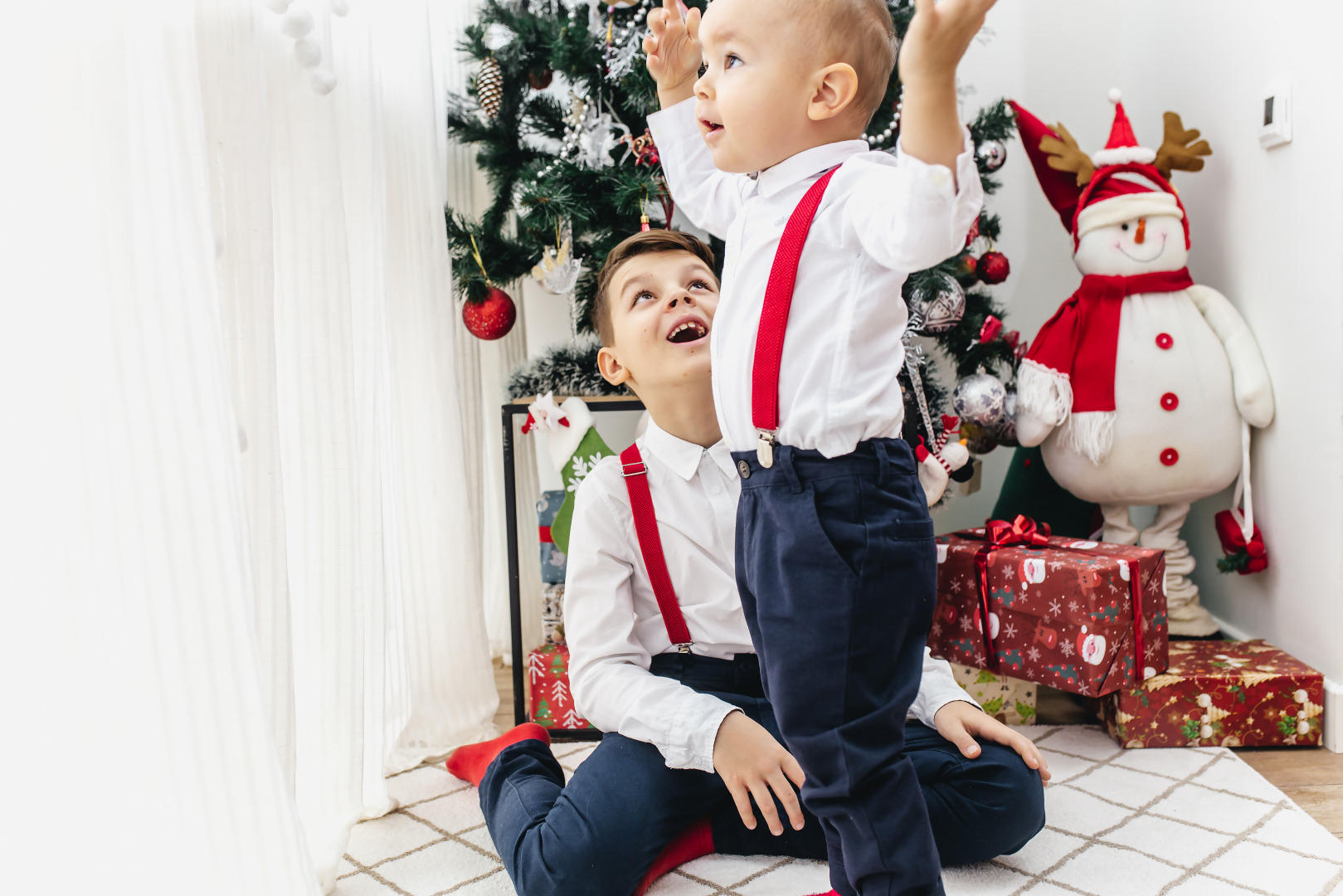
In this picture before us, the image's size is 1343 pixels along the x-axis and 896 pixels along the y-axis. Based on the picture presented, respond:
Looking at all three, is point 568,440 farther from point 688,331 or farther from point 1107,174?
point 1107,174

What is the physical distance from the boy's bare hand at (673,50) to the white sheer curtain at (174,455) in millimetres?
377

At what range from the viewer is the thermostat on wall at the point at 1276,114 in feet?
4.42

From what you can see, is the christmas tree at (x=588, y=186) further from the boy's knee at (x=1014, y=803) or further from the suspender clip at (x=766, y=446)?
the suspender clip at (x=766, y=446)

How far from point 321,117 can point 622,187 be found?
425 millimetres

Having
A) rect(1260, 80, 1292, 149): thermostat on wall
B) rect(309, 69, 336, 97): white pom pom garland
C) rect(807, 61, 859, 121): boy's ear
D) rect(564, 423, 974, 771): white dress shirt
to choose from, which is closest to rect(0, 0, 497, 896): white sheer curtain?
rect(309, 69, 336, 97): white pom pom garland

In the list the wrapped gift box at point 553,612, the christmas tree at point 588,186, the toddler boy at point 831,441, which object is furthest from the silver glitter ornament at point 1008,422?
the toddler boy at point 831,441

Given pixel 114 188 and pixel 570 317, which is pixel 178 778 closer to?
pixel 114 188

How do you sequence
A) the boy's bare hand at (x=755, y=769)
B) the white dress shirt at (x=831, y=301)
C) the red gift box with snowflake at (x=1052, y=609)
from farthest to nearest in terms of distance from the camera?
the red gift box with snowflake at (x=1052, y=609) < the boy's bare hand at (x=755, y=769) < the white dress shirt at (x=831, y=301)

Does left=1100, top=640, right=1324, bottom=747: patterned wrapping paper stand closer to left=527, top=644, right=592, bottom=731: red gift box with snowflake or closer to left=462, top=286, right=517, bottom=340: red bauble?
left=527, top=644, right=592, bottom=731: red gift box with snowflake

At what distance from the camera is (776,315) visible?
72 centimetres

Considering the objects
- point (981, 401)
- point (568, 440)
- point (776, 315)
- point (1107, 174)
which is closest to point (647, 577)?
point (568, 440)

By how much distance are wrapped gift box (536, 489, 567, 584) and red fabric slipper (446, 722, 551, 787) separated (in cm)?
31

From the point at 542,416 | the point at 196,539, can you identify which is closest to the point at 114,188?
the point at 196,539

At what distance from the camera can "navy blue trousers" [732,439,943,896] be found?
27.7 inches
